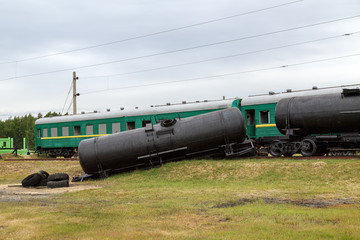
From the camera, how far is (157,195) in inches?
563

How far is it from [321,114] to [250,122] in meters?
7.36

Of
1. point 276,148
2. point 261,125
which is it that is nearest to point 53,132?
point 261,125

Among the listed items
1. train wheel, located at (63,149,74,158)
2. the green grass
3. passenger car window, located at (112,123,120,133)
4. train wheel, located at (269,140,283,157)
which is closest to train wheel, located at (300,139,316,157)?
train wheel, located at (269,140,283,157)

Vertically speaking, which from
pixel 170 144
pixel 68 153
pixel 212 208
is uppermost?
pixel 170 144

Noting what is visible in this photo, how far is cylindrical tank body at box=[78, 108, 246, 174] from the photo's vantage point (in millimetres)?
21125

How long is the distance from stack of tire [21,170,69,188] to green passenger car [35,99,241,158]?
9.64m

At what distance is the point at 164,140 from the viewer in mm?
21422

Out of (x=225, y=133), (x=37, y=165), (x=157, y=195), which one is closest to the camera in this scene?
(x=157, y=195)

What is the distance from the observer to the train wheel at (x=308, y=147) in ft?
69.3

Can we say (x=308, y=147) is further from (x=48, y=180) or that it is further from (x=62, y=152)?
(x=62, y=152)

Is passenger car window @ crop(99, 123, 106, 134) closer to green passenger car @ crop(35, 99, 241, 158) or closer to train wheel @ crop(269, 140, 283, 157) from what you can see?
green passenger car @ crop(35, 99, 241, 158)

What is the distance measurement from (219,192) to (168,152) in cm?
752

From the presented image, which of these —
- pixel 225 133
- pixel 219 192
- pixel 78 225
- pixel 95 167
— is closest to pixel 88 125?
pixel 95 167

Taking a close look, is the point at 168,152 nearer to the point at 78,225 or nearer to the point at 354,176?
the point at 354,176
